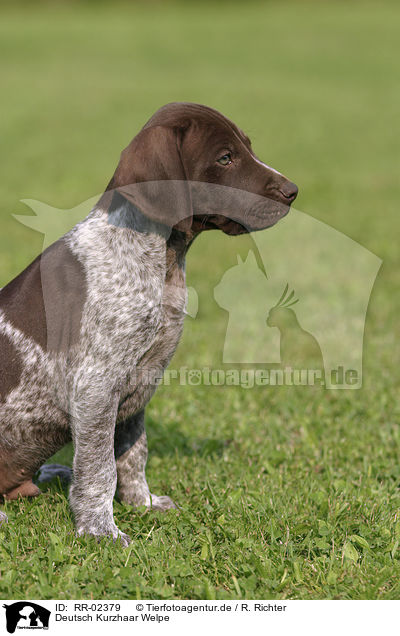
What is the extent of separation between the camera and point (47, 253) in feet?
11.8

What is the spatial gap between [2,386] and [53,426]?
0.32m

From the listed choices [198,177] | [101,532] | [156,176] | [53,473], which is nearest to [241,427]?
[53,473]

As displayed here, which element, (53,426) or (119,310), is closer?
(119,310)

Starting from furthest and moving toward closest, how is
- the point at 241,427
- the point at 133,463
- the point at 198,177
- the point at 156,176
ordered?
the point at 241,427, the point at 133,463, the point at 198,177, the point at 156,176

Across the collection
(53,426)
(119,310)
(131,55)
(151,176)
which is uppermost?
(151,176)

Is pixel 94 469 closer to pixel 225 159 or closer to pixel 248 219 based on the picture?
pixel 248 219

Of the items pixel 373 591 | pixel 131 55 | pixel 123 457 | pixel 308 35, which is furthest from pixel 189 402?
pixel 308 35

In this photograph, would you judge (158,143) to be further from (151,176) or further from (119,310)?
(119,310)

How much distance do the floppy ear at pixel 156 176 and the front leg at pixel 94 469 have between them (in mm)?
931
